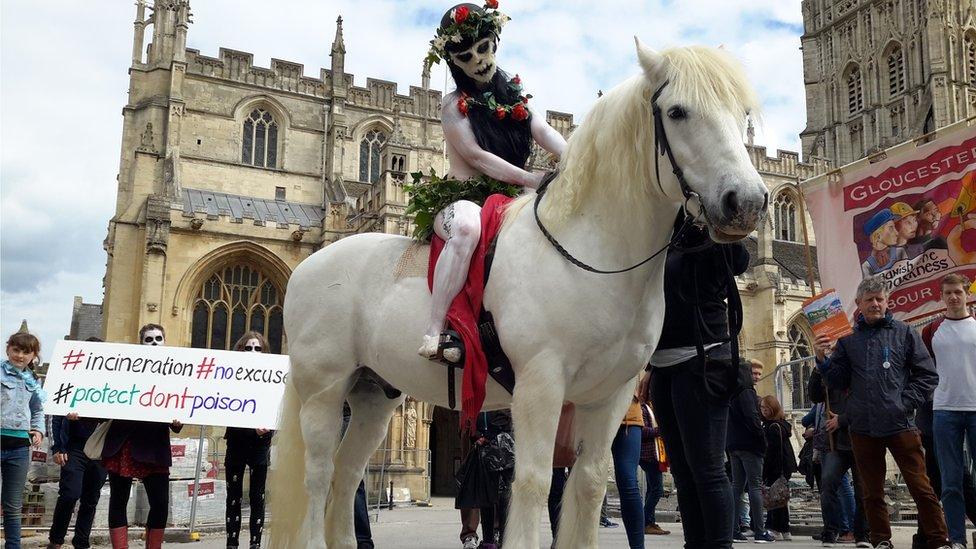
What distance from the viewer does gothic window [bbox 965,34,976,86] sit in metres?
44.4

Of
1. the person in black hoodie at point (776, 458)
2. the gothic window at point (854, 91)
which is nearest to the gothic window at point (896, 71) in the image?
the gothic window at point (854, 91)

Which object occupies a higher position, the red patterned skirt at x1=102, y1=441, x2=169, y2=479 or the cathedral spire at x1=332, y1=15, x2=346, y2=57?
the cathedral spire at x1=332, y1=15, x2=346, y2=57

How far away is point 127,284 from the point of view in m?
27.2

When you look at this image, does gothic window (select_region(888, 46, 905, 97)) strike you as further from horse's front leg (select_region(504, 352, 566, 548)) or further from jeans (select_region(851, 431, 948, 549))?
horse's front leg (select_region(504, 352, 566, 548))

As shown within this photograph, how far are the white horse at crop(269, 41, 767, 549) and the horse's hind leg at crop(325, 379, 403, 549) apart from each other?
196 millimetres

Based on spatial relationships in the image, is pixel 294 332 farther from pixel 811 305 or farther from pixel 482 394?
pixel 811 305

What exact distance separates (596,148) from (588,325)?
70 centimetres

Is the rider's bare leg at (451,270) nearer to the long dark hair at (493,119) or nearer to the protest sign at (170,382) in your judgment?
the long dark hair at (493,119)

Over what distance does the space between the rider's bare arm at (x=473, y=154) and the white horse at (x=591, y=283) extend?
0.21 m

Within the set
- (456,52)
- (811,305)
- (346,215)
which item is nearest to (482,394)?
(456,52)

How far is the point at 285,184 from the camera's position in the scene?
1298 inches

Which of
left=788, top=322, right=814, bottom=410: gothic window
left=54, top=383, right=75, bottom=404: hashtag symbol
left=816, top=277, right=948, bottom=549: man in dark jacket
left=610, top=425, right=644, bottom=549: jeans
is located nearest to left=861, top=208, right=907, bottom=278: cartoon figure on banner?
left=816, top=277, right=948, bottom=549: man in dark jacket

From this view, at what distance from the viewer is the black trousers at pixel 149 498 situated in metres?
5.28

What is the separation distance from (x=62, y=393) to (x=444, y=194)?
5443 millimetres
